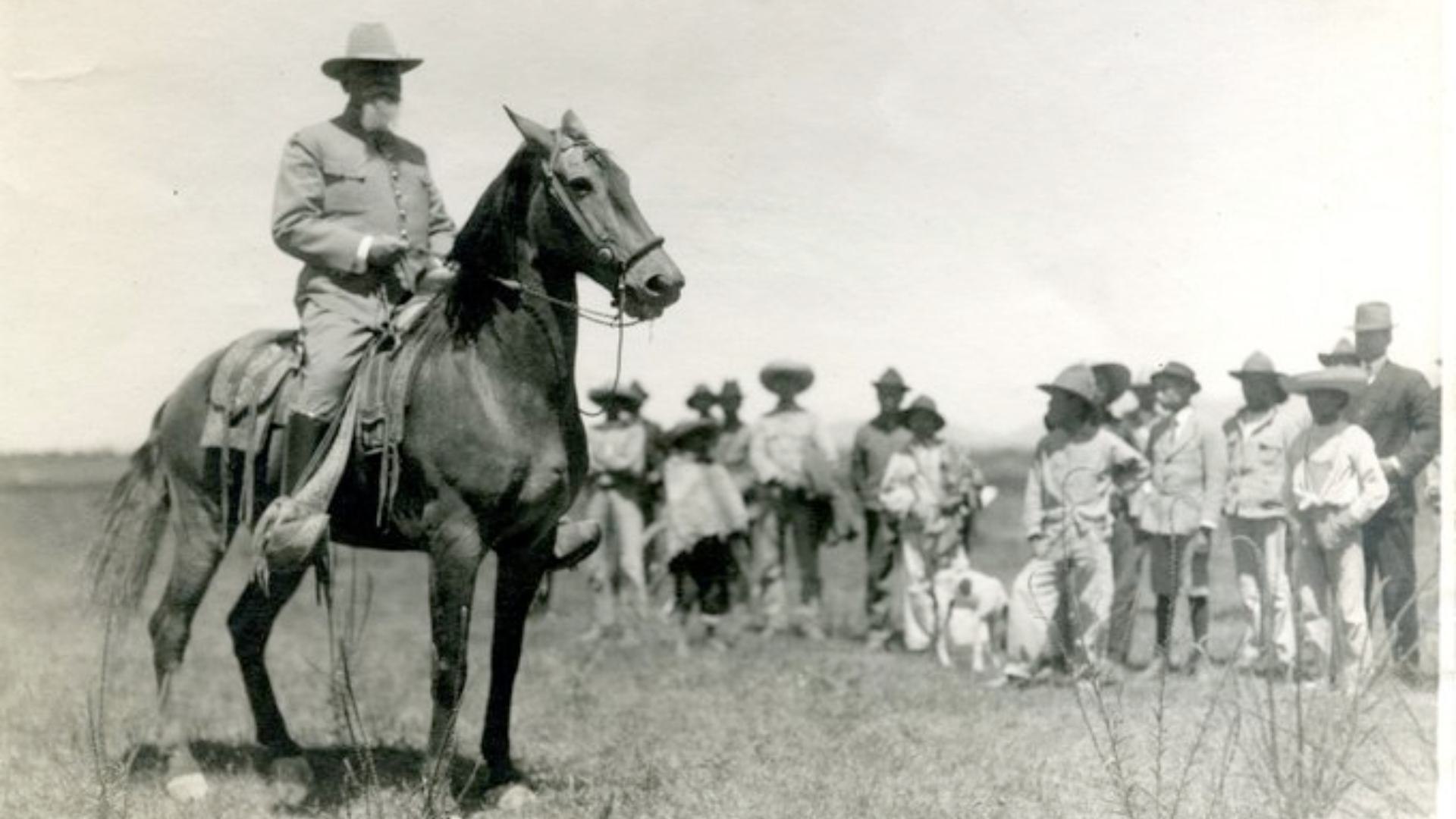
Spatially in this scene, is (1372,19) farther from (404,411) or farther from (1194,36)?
(404,411)

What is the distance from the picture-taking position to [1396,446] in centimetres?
829

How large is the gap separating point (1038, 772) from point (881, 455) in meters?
6.80

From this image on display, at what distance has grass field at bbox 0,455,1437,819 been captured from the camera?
17.9 feet

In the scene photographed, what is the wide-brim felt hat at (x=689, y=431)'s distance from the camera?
39.5 ft

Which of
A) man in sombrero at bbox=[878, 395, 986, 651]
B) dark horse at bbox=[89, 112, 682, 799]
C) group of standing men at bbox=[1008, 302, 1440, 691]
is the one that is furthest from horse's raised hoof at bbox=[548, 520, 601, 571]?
man in sombrero at bbox=[878, 395, 986, 651]

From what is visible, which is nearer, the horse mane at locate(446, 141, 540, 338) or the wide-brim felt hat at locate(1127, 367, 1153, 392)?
the horse mane at locate(446, 141, 540, 338)

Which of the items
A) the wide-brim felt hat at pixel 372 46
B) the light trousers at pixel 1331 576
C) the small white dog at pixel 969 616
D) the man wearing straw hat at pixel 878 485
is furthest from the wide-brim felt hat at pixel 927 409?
the wide-brim felt hat at pixel 372 46

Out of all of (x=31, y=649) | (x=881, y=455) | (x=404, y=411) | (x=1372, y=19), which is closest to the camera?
(x=404, y=411)

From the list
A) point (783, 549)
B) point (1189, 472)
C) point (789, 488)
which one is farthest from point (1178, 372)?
point (783, 549)

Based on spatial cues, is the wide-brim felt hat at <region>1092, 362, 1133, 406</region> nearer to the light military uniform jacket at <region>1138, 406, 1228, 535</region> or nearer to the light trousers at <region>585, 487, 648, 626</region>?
the light military uniform jacket at <region>1138, 406, 1228, 535</region>

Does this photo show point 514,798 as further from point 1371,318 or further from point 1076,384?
point 1371,318

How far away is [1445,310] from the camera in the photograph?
18.8 ft

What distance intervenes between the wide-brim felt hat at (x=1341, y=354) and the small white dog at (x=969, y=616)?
2865mm

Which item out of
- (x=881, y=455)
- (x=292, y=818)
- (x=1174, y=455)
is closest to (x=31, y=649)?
(x=292, y=818)
